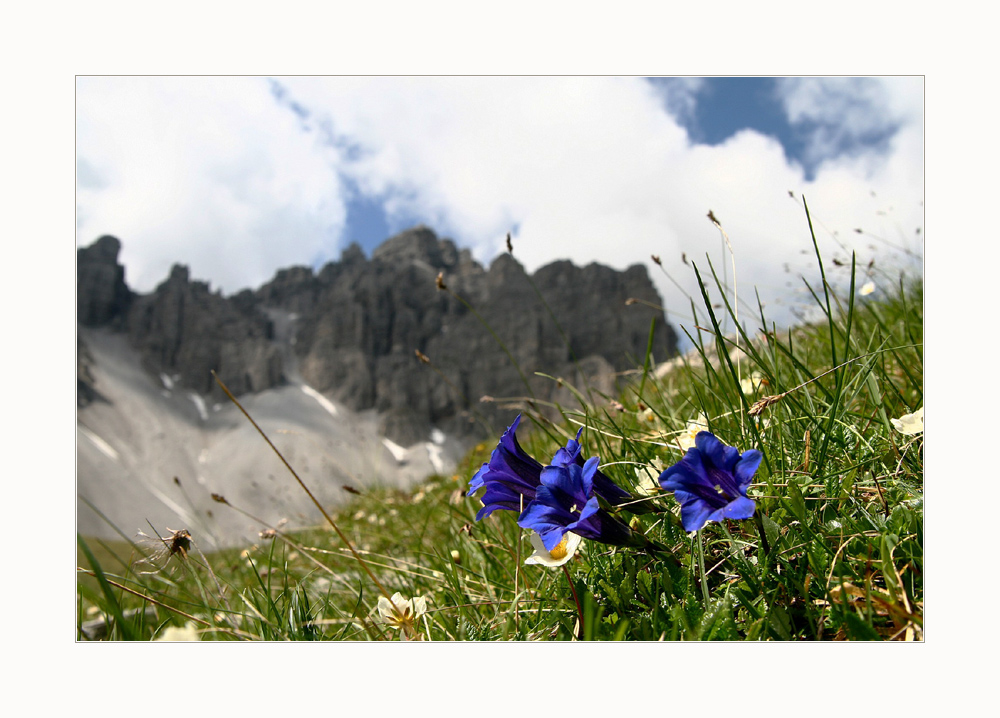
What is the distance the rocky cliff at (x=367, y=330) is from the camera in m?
69.8

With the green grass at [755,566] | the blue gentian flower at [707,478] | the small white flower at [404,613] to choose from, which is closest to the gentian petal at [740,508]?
the blue gentian flower at [707,478]

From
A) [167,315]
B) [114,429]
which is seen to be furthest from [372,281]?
[114,429]

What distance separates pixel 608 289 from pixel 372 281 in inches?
1569

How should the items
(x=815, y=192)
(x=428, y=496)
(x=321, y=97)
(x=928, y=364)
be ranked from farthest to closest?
(x=428, y=496) < (x=321, y=97) < (x=815, y=192) < (x=928, y=364)

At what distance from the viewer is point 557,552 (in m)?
1.20

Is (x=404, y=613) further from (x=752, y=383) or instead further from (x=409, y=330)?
(x=409, y=330)

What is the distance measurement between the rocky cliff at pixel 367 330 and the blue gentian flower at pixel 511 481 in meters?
62.4

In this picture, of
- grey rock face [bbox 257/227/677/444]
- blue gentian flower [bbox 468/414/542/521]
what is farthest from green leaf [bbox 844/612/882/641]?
grey rock face [bbox 257/227/677/444]

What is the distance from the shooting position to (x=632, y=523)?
128 centimetres

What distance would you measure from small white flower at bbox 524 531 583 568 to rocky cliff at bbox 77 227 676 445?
62381mm

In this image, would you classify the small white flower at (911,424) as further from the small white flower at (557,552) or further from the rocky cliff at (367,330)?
the rocky cliff at (367,330)

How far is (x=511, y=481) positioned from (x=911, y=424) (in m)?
1.20

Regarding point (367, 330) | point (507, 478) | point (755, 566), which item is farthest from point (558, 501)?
point (367, 330)

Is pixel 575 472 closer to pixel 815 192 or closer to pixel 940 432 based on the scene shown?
pixel 940 432
